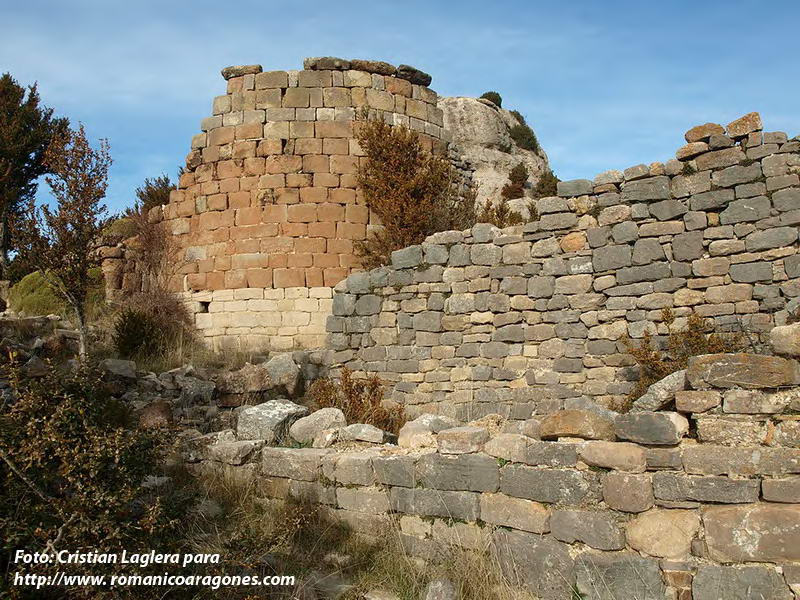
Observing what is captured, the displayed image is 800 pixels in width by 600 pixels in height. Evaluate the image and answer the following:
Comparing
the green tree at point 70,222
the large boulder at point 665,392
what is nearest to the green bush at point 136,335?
the green tree at point 70,222

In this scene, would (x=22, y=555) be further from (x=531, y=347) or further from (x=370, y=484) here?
(x=531, y=347)

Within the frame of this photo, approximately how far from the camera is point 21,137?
814 inches

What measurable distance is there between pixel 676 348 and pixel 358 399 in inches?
165

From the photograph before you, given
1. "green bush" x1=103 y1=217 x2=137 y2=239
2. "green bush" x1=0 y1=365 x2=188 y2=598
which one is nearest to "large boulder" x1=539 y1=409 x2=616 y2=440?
"green bush" x1=0 y1=365 x2=188 y2=598

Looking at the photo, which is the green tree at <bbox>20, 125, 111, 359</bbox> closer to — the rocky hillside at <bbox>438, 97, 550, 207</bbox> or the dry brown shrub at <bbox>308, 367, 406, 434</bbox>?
the dry brown shrub at <bbox>308, 367, 406, 434</bbox>

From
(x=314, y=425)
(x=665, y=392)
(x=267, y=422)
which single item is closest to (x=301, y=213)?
(x=267, y=422)

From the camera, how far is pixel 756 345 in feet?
23.7

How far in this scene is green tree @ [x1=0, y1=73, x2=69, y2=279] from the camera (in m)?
19.9

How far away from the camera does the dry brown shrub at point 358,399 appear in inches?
346

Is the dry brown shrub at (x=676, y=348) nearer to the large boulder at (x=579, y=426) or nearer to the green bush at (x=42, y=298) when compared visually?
the large boulder at (x=579, y=426)

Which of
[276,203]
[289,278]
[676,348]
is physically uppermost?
[276,203]

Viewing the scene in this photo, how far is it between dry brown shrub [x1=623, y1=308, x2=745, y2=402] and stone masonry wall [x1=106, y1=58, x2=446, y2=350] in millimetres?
5622

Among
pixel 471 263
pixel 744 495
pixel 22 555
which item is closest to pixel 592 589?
pixel 744 495

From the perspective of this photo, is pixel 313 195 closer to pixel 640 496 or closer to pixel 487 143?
pixel 640 496
